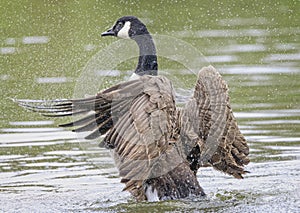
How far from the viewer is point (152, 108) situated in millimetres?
7672

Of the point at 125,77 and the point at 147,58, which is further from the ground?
the point at 147,58

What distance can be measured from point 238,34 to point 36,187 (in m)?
7.65

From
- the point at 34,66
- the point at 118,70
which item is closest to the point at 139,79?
the point at 118,70

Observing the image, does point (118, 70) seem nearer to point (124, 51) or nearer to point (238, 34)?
point (124, 51)

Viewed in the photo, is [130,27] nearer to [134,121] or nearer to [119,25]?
[119,25]

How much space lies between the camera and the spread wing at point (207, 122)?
8.11 metres

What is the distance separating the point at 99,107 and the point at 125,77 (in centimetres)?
520

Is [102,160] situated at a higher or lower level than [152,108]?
lower

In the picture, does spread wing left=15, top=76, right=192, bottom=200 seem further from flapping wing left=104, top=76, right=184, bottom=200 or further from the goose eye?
the goose eye

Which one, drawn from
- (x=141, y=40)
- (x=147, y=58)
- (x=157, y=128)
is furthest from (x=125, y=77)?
(x=157, y=128)

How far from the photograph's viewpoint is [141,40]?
8.96m

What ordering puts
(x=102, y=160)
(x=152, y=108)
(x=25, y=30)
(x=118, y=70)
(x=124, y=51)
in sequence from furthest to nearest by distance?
(x=25, y=30)
(x=124, y=51)
(x=118, y=70)
(x=102, y=160)
(x=152, y=108)

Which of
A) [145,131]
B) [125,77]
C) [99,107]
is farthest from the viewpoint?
[125,77]

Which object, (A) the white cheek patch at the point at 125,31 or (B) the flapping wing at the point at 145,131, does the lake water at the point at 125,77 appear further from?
(A) the white cheek patch at the point at 125,31
